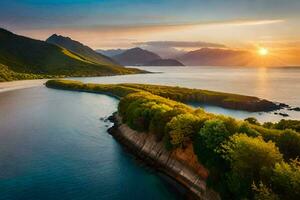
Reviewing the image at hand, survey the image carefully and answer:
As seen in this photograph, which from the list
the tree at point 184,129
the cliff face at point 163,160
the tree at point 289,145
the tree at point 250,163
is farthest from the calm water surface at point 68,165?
the tree at point 289,145

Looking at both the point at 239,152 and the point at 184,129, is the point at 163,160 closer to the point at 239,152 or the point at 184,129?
the point at 184,129

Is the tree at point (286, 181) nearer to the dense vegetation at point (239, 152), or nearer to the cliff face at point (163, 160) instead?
the dense vegetation at point (239, 152)

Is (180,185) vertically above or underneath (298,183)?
underneath

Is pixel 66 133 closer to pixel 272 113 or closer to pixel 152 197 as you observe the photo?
pixel 152 197

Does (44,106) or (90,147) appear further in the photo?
(44,106)

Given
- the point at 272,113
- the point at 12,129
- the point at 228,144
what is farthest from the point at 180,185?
the point at 272,113

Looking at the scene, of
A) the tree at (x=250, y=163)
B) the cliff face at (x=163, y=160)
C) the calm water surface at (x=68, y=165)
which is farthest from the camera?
the calm water surface at (x=68, y=165)
